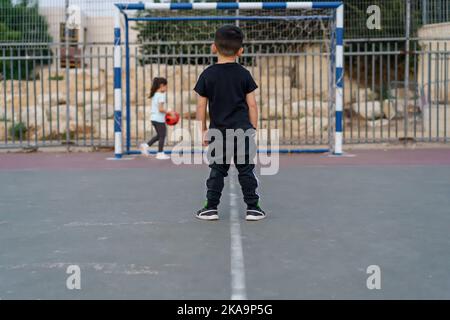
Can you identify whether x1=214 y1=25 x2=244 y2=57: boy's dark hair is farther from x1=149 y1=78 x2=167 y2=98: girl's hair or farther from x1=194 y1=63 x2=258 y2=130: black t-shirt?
x1=149 y1=78 x2=167 y2=98: girl's hair

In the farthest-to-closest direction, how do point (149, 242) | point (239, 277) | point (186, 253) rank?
point (149, 242)
point (186, 253)
point (239, 277)

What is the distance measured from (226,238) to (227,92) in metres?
1.48

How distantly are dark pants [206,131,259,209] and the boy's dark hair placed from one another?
0.80 meters

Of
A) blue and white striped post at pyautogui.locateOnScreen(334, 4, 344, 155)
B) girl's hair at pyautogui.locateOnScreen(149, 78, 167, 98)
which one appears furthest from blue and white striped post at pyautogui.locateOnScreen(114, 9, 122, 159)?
blue and white striped post at pyautogui.locateOnScreen(334, 4, 344, 155)

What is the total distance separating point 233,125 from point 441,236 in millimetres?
2022

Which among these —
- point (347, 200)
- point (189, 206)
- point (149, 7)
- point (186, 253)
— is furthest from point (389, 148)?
point (186, 253)

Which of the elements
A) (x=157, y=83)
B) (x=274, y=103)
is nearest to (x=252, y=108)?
(x=157, y=83)

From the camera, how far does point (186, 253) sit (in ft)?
14.6

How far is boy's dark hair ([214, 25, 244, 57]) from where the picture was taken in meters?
5.77

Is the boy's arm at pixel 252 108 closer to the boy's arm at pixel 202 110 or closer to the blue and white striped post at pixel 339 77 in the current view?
the boy's arm at pixel 202 110

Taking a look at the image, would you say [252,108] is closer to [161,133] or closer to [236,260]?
[236,260]

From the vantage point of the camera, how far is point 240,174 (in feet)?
19.0

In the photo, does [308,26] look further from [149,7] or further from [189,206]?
[189,206]
